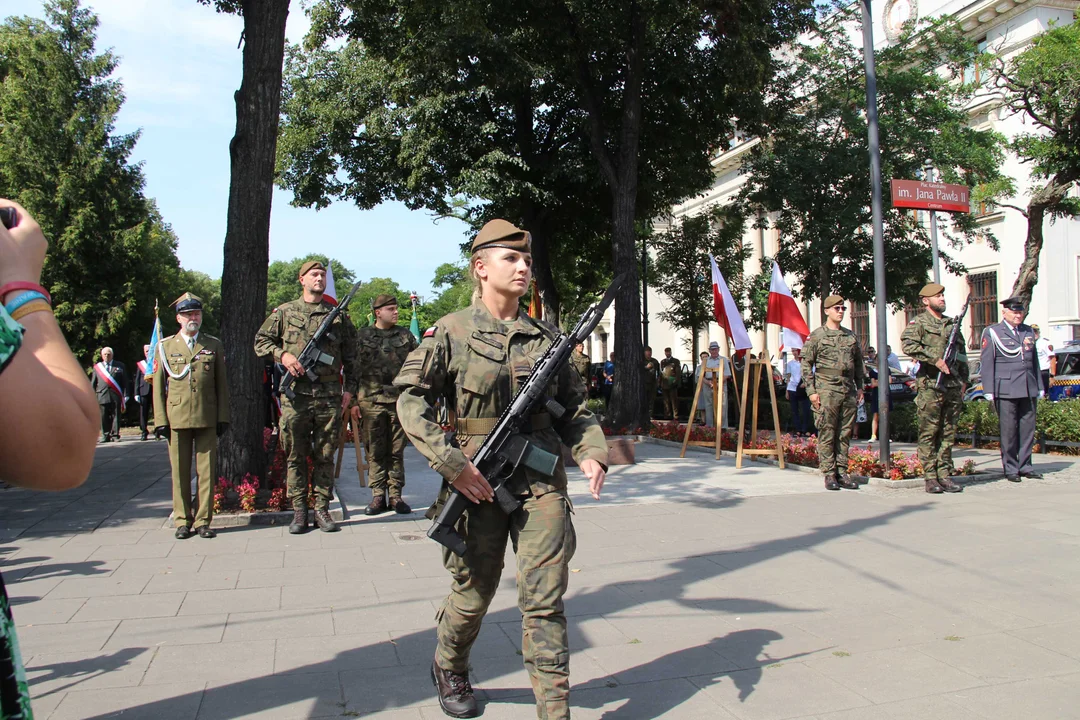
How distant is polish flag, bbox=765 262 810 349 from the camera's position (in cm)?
1197

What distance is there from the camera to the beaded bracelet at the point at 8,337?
1299mm

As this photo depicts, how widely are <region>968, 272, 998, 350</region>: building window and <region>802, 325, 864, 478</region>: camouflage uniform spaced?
90.0ft

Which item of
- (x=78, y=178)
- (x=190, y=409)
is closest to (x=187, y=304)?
(x=190, y=409)

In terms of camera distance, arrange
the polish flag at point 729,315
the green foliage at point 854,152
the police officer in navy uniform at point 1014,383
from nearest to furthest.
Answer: the police officer in navy uniform at point 1014,383 → the polish flag at point 729,315 → the green foliage at point 854,152

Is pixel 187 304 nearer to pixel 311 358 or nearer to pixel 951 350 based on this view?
pixel 311 358

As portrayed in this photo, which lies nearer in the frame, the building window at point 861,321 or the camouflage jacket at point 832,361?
the camouflage jacket at point 832,361

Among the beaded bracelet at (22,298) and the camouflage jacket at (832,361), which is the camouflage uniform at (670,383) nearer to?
the camouflage jacket at (832,361)

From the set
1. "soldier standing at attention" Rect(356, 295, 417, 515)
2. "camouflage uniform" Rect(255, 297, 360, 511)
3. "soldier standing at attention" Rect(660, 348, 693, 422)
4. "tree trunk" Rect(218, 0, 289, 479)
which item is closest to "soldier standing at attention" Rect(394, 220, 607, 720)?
"camouflage uniform" Rect(255, 297, 360, 511)

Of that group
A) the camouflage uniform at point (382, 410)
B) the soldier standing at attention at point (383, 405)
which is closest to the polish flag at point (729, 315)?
the soldier standing at attention at point (383, 405)

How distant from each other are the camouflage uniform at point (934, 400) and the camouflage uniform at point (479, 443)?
713 cm

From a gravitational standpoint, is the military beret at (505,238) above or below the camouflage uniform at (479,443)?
above

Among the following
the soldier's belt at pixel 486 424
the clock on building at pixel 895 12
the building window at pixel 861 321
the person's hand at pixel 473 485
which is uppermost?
the clock on building at pixel 895 12

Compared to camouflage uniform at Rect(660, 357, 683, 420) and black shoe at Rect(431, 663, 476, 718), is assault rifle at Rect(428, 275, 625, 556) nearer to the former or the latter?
black shoe at Rect(431, 663, 476, 718)

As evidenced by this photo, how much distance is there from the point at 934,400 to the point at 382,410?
6.12 meters
